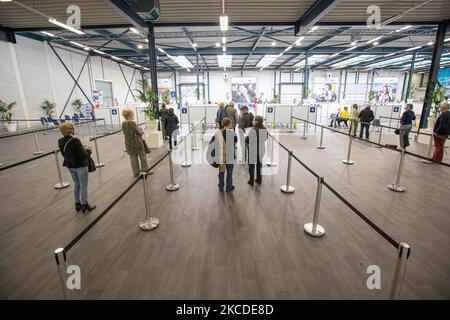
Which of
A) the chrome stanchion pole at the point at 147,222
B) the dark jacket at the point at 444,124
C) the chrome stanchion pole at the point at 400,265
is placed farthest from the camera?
the dark jacket at the point at 444,124

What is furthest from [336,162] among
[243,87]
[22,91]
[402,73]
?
[402,73]

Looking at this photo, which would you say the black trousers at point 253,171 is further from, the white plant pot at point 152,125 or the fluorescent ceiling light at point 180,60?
the fluorescent ceiling light at point 180,60

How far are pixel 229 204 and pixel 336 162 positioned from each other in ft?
14.6

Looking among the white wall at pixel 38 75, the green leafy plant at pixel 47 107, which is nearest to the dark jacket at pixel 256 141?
the white wall at pixel 38 75

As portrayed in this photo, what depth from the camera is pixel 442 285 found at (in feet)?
8.12

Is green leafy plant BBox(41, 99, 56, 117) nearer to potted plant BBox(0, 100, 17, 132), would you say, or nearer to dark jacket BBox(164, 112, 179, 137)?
Answer: potted plant BBox(0, 100, 17, 132)

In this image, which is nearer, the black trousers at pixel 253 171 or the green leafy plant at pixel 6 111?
the black trousers at pixel 253 171

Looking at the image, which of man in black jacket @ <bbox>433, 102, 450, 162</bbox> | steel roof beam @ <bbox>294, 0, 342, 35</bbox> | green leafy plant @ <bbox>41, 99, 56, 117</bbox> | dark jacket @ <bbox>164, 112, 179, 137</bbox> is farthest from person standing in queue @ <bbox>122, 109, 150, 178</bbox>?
green leafy plant @ <bbox>41, 99, 56, 117</bbox>

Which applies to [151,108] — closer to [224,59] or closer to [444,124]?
[444,124]

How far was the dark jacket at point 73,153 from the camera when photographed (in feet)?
12.1

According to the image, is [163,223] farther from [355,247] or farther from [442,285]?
[442,285]

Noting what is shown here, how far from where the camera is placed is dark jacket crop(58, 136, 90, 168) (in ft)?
12.1

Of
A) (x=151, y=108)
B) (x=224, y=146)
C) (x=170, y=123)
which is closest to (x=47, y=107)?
(x=151, y=108)

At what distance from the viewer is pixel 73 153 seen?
370 cm
